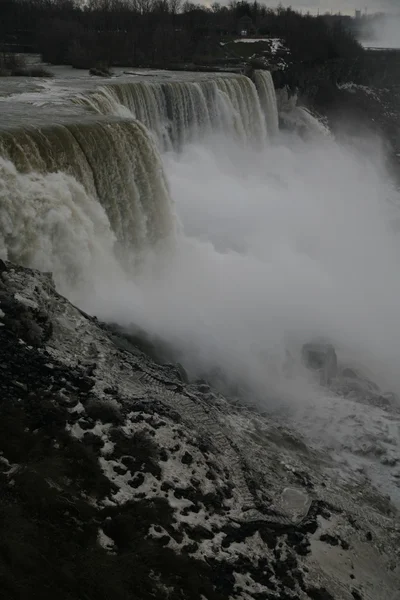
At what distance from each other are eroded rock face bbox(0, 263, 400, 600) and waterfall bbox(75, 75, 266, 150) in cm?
1054

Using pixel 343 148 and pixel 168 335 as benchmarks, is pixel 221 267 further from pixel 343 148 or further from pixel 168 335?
pixel 343 148

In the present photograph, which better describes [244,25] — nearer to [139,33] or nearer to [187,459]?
[139,33]

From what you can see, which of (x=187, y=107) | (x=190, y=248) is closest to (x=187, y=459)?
(x=190, y=248)

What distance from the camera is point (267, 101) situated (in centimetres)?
3061

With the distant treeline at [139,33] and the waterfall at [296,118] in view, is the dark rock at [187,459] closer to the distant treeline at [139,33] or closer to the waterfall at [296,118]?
the waterfall at [296,118]

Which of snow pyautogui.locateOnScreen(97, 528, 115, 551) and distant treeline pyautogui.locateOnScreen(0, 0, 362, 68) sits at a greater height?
distant treeline pyautogui.locateOnScreen(0, 0, 362, 68)

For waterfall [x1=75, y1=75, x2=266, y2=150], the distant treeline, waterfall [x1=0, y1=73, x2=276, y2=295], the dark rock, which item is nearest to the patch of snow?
waterfall [x1=0, y1=73, x2=276, y2=295]

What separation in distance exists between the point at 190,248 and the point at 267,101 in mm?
19320

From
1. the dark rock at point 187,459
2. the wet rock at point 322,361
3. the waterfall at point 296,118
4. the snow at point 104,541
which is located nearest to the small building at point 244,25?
the waterfall at point 296,118

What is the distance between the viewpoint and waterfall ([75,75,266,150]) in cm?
1908

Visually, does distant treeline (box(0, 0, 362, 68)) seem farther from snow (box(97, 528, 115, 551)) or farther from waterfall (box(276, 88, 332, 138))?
snow (box(97, 528, 115, 551))

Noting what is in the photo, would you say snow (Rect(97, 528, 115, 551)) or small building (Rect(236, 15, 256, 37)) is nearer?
snow (Rect(97, 528, 115, 551))

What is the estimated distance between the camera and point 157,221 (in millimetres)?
13352

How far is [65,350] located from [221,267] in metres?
7.47
